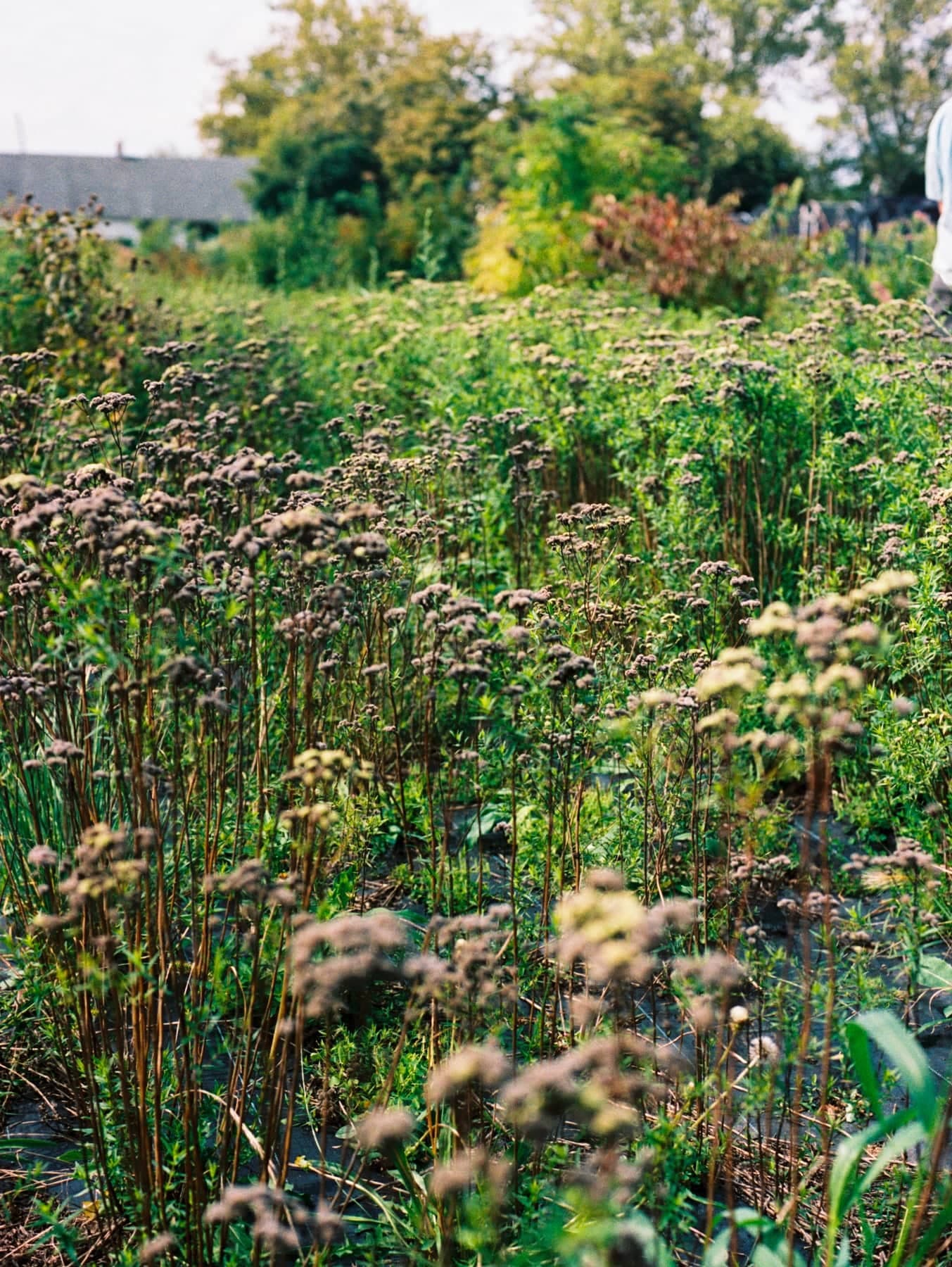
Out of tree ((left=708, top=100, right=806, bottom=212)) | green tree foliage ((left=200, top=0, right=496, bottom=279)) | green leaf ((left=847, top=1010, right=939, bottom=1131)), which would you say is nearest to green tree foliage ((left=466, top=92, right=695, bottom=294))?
green tree foliage ((left=200, top=0, right=496, bottom=279))

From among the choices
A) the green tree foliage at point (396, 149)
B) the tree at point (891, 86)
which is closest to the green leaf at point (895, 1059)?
the green tree foliage at point (396, 149)

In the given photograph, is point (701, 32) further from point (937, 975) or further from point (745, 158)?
point (937, 975)

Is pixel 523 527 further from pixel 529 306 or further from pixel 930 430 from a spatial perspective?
pixel 529 306

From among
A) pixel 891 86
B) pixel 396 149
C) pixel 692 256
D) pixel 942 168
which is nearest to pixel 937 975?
pixel 942 168

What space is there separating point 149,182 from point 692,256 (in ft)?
180

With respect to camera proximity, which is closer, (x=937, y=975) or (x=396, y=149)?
(x=937, y=975)

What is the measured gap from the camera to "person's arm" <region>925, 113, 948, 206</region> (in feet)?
22.6

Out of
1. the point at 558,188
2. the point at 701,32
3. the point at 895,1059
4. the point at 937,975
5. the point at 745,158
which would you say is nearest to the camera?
the point at 895,1059

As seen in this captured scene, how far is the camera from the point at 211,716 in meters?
2.68

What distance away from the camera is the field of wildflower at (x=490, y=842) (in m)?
2.06

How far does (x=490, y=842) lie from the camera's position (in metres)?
4.30

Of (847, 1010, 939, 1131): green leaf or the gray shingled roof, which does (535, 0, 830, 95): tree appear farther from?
(847, 1010, 939, 1131): green leaf

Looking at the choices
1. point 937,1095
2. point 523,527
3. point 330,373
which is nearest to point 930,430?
point 523,527

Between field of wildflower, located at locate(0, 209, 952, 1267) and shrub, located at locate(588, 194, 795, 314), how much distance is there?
18.9 ft
